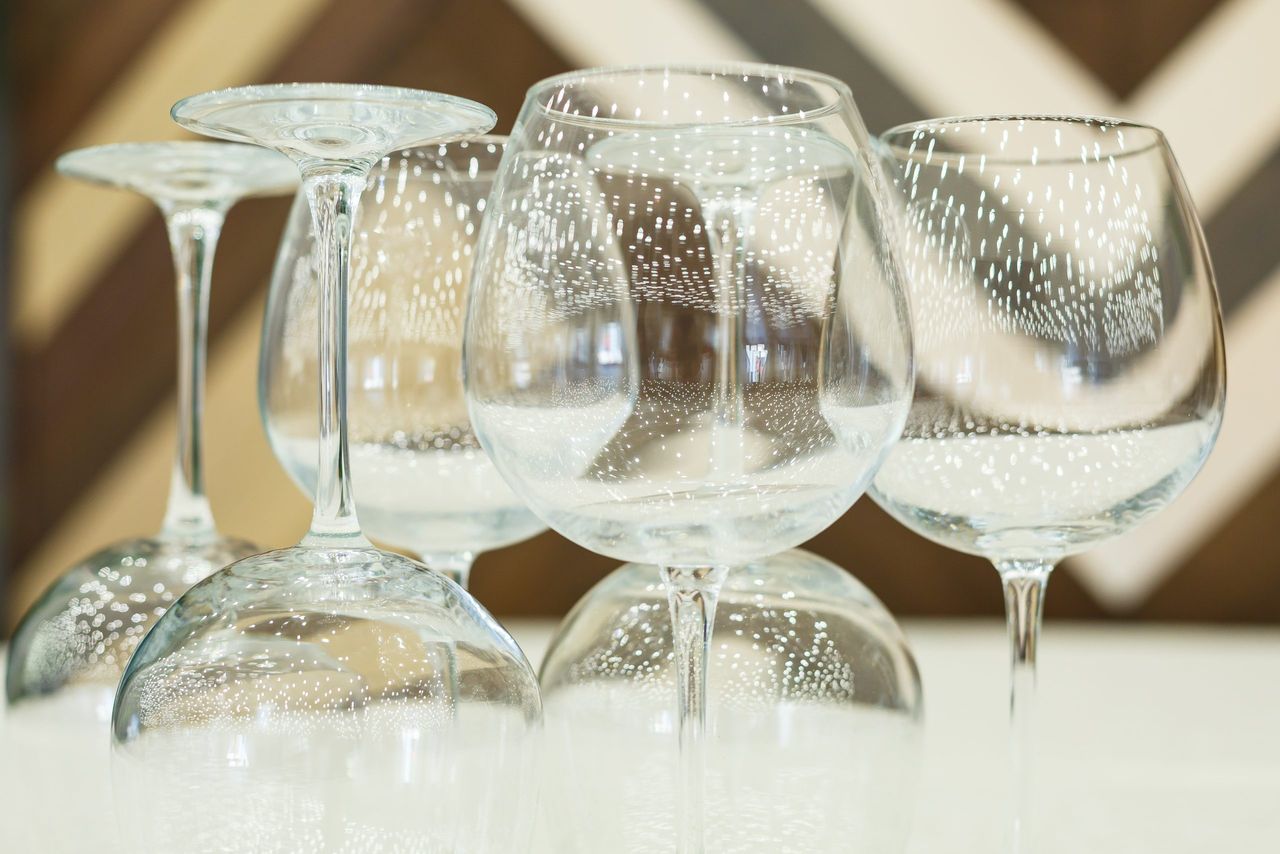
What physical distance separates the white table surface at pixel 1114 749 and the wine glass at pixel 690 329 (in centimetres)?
18

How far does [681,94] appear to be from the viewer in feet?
1.02

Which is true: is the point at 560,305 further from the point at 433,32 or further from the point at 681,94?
the point at 433,32

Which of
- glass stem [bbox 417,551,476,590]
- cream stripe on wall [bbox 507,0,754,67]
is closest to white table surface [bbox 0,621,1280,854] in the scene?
glass stem [bbox 417,551,476,590]

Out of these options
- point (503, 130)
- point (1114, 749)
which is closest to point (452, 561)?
point (1114, 749)

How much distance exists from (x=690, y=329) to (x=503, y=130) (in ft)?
3.43

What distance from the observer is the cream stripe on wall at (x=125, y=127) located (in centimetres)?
149

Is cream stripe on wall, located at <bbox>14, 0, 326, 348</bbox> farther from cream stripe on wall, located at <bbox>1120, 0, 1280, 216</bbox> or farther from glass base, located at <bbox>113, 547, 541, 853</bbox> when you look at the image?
glass base, located at <bbox>113, 547, 541, 853</bbox>

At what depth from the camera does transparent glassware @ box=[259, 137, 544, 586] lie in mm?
444

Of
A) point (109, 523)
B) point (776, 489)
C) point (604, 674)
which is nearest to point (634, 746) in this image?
point (604, 674)

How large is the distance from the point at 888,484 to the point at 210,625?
181mm

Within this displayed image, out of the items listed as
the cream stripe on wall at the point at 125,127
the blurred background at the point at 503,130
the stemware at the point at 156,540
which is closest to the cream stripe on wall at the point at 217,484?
the blurred background at the point at 503,130

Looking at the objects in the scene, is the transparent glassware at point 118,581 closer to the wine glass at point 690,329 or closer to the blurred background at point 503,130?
the wine glass at point 690,329

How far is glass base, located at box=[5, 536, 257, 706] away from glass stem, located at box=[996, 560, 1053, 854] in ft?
0.83

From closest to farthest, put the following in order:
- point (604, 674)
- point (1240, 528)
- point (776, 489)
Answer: point (776, 489) < point (604, 674) < point (1240, 528)
